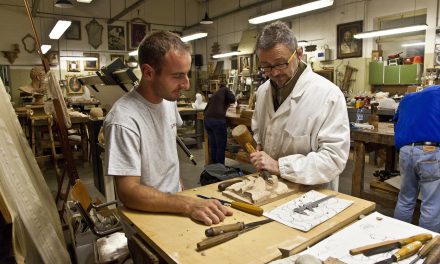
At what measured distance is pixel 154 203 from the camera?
1205 millimetres

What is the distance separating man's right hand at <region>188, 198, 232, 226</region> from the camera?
112 cm

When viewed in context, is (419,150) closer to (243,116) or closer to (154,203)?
(154,203)

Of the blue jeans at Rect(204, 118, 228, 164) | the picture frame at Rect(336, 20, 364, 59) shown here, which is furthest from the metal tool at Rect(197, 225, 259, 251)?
the picture frame at Rect(336, 20, 364, 59)

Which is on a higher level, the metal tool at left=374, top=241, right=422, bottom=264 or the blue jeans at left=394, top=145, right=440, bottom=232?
the metal tool at left=374, top=241, right=422, bottom=264

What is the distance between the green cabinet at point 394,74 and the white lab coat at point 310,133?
240 inches

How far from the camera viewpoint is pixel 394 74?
6.88 m

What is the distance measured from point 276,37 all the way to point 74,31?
11.4 metres

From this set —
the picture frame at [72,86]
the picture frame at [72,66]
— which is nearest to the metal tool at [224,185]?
the picture frame at [72,86]

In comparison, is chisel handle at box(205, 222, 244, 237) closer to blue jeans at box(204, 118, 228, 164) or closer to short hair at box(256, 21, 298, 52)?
short hair at box(256, 21, 298, 52)

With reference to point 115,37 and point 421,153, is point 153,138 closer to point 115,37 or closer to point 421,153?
point 421,153

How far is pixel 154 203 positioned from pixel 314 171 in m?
0.70

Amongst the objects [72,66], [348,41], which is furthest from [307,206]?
[72,66]

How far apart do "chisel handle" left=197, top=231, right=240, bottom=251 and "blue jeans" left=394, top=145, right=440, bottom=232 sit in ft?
6.70

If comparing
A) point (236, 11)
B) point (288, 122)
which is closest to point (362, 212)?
point (288, 122)
